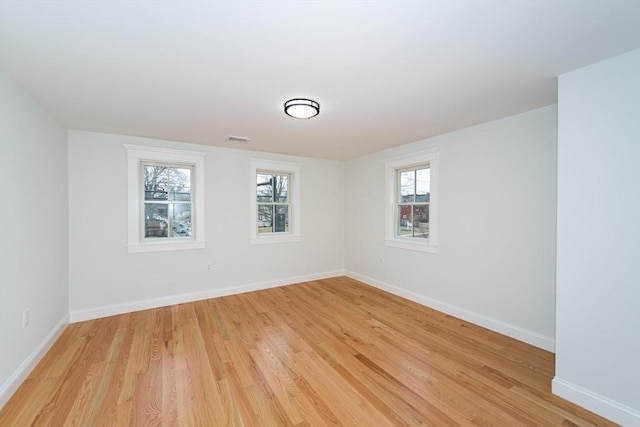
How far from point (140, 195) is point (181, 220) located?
654 mm

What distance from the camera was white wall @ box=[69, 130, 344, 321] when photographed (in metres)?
3.47

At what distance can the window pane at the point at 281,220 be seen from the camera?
16.6ft

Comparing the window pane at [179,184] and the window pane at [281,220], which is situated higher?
the window pane at [179,184]

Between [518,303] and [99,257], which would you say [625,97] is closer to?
[518,303]

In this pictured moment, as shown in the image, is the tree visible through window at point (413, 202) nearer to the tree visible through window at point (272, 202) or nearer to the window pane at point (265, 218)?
the tree visible through window at point (272, 202)

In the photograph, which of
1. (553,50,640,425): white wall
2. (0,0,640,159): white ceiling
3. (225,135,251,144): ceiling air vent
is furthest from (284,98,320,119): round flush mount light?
(553,50,640,425): white wall

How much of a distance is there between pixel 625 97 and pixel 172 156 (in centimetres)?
479

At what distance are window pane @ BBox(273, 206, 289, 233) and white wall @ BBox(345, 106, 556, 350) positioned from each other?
2200mm

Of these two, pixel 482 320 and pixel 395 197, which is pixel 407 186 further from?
pixel 482 320

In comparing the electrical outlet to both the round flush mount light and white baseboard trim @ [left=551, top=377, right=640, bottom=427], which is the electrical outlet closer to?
the round flush mount light

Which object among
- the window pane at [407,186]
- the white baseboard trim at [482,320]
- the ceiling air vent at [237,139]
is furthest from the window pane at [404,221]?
the ceiling air vent at [237,139]

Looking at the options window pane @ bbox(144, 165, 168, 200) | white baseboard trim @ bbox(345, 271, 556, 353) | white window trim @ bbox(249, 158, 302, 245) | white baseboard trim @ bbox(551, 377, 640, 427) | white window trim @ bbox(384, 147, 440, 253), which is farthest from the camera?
white window trim @ bbox(249, 158, 302, 245)

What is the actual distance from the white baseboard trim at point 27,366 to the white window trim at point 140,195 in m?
1.19

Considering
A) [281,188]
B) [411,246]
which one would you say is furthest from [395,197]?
[281,188]
